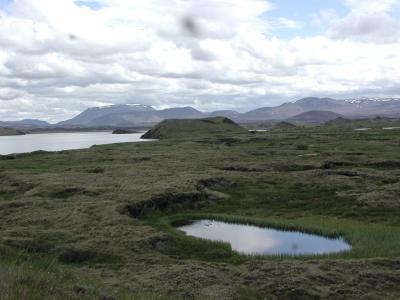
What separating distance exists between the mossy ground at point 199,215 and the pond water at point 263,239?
1133 mm

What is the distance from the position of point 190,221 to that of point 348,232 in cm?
1184

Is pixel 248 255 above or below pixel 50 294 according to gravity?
below

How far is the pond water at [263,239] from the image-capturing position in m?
A: 27.4

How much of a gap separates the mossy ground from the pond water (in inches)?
44.6

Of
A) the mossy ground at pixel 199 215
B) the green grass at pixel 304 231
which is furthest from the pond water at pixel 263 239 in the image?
the mossy ground at pixel 199 215

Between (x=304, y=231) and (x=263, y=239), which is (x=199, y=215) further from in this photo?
(x=304, y=231)

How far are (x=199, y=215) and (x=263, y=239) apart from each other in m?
8.20

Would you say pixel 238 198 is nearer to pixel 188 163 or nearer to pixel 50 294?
pixel 188 163

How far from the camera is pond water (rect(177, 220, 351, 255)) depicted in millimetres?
27359

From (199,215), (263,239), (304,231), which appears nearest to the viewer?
(263,239)

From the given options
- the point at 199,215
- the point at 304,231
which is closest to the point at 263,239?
the point at 304,231

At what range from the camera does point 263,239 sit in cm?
3052

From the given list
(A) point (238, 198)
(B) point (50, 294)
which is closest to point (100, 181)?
(A) point (238, 198)

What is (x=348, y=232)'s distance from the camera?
3066 cm
